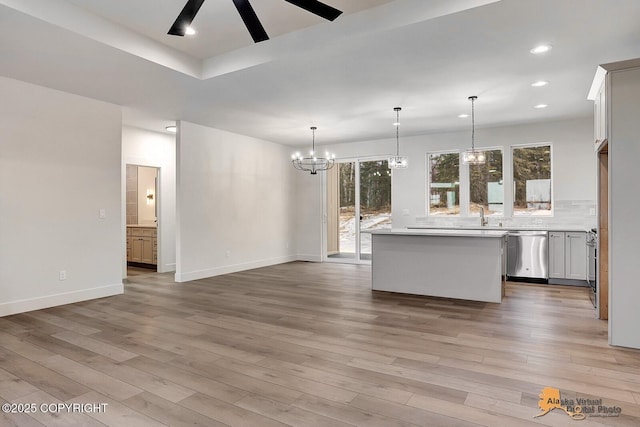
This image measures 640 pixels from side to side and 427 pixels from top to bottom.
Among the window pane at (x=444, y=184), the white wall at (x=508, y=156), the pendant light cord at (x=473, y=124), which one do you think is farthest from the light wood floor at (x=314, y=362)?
the window pane at (x=444, y=184)

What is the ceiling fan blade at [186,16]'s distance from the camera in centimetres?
262

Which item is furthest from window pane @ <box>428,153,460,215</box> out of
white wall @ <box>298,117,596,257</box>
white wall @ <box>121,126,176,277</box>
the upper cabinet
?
white wall @ <box>121,126,176,277</box>

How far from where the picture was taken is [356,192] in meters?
8.82

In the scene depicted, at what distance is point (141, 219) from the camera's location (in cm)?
896

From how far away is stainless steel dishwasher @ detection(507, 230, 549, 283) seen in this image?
20.6ft

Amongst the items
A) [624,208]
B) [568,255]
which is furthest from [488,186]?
[624,208]

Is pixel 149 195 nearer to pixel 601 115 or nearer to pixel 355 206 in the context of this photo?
pixel 355 206

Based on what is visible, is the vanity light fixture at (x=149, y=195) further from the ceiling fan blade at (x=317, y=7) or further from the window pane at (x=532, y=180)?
the window pane at (x=532, y=180)

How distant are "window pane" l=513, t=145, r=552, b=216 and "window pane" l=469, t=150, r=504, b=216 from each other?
26cm

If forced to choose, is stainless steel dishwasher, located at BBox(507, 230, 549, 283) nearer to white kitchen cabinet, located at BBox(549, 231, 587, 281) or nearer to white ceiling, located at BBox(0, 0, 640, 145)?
white kitchen cabinet, located at BBox(549, 231, 587, 281)

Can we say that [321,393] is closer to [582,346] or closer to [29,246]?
[582,346]

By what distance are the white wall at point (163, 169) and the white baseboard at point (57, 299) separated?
2173mm

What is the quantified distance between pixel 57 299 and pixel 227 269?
297cm

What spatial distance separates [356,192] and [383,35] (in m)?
5.53
